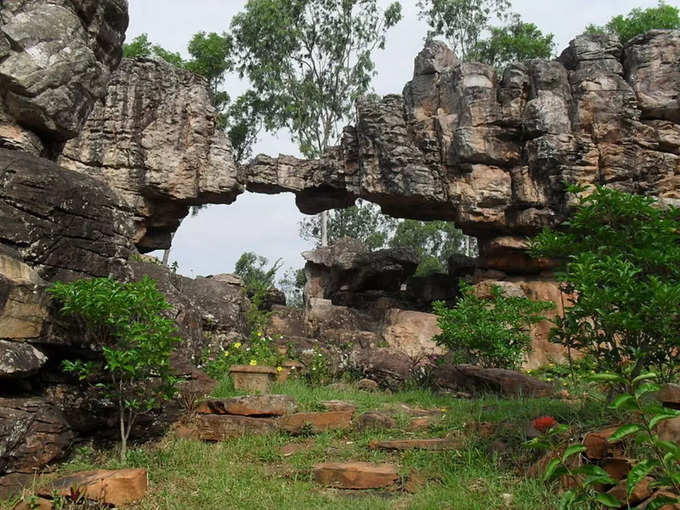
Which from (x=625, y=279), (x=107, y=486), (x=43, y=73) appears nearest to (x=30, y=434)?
(x=107, y=486)

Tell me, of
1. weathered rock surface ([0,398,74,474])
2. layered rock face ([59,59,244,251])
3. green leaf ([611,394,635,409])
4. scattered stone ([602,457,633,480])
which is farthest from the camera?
layered rock face ([59,59,244,251])

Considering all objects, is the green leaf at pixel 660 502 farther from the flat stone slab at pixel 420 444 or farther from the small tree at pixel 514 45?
the small tree at pixel 514 45

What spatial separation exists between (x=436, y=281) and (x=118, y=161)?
9503 millimetres

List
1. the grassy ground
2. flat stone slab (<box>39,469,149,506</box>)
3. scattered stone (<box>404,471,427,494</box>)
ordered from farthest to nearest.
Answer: scattered stone (<box>404,471,427,494</box>)
flat stone slab (<box>39,469,149,506</box>)
the grassy ground

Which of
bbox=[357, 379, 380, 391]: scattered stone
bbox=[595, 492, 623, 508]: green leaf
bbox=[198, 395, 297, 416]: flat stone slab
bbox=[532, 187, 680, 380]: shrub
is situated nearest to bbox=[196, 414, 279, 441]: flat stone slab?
bbox=[198, 395, 297, 416]: flat stone slab

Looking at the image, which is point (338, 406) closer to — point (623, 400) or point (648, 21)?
point (623, 400)

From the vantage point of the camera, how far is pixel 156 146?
14492 mm

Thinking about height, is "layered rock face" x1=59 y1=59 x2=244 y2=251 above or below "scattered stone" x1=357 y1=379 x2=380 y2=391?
above

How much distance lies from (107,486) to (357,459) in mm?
2093

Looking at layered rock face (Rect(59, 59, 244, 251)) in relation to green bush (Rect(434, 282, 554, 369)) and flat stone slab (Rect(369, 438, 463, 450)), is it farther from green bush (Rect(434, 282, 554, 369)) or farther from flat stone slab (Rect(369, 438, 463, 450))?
flat stone slab (Rect(369, 438, 463, 450))

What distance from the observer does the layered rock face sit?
14.1 metres

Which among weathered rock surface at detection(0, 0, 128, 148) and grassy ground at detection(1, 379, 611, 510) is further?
weathered rock surface at detection(0, 0, 128, 148)

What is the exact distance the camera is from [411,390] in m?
8.06

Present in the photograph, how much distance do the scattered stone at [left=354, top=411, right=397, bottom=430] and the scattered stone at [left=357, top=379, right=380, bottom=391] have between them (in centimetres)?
219
